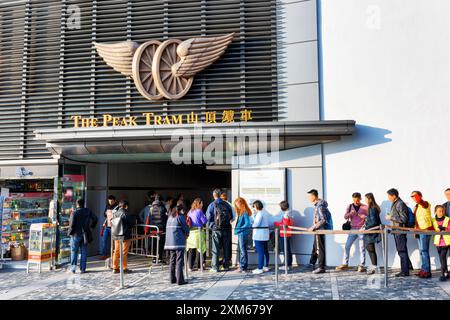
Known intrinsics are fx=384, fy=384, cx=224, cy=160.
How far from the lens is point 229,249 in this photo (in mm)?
8969

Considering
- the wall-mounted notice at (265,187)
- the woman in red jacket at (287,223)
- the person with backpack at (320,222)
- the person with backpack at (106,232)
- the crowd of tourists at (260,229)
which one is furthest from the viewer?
Result: the person with backpack at (106,232)

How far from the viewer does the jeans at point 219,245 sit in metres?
8.58

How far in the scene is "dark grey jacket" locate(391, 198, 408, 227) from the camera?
769cm

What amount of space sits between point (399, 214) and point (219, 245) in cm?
384

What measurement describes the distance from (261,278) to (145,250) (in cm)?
406

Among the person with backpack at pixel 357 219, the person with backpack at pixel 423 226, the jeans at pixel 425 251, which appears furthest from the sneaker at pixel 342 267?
the jeans at pixel 425 251

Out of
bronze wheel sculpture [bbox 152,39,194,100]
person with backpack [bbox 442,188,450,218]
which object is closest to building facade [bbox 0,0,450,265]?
bronze wheel sculpture [bbox 152,39,194,100]

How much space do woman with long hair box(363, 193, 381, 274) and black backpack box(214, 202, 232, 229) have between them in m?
2.93

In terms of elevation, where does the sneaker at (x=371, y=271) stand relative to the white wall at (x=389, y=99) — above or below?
below

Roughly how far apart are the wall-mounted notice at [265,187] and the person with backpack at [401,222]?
7.93 ft

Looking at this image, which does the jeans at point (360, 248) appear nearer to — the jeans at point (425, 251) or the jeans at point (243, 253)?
the jeans at point (425, 251)

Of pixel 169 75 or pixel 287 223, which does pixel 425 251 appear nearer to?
pixel 287 223
